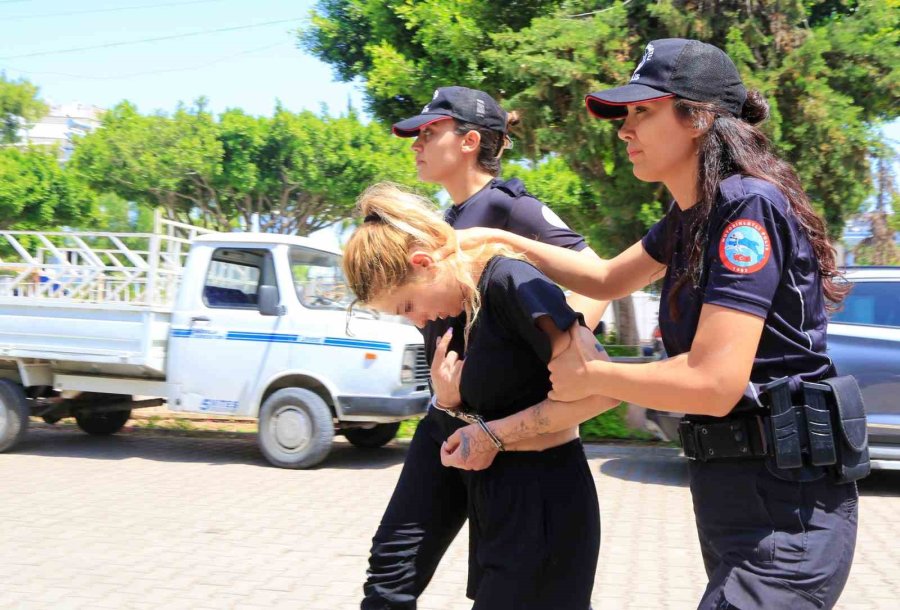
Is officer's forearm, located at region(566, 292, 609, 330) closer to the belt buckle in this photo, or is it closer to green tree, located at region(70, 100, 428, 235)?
the belt buckle

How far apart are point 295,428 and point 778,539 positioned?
6448 millimetres

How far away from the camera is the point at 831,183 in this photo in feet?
29.0

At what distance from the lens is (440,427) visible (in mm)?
2590

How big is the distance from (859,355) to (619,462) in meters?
2.40

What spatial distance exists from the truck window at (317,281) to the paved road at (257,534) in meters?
1.45

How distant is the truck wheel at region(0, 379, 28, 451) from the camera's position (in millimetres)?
8680

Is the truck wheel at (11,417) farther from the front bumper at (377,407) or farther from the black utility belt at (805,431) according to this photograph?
the black utility belt at (805,431)

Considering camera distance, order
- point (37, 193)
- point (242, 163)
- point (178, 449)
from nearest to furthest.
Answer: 1. point (178, 449)
2. point (242, 163)
3. point (37, 193)

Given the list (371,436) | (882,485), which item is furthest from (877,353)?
(371,436)

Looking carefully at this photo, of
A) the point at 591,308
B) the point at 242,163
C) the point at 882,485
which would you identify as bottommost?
the point at 882,485

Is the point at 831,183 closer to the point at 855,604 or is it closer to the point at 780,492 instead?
the point at 855,604

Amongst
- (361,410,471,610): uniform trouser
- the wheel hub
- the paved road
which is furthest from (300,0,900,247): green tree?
(361,410,471,610): uniform trouser

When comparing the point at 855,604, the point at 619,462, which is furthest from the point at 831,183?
the point at 855,604

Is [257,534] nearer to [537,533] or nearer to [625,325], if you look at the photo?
[537,533]
